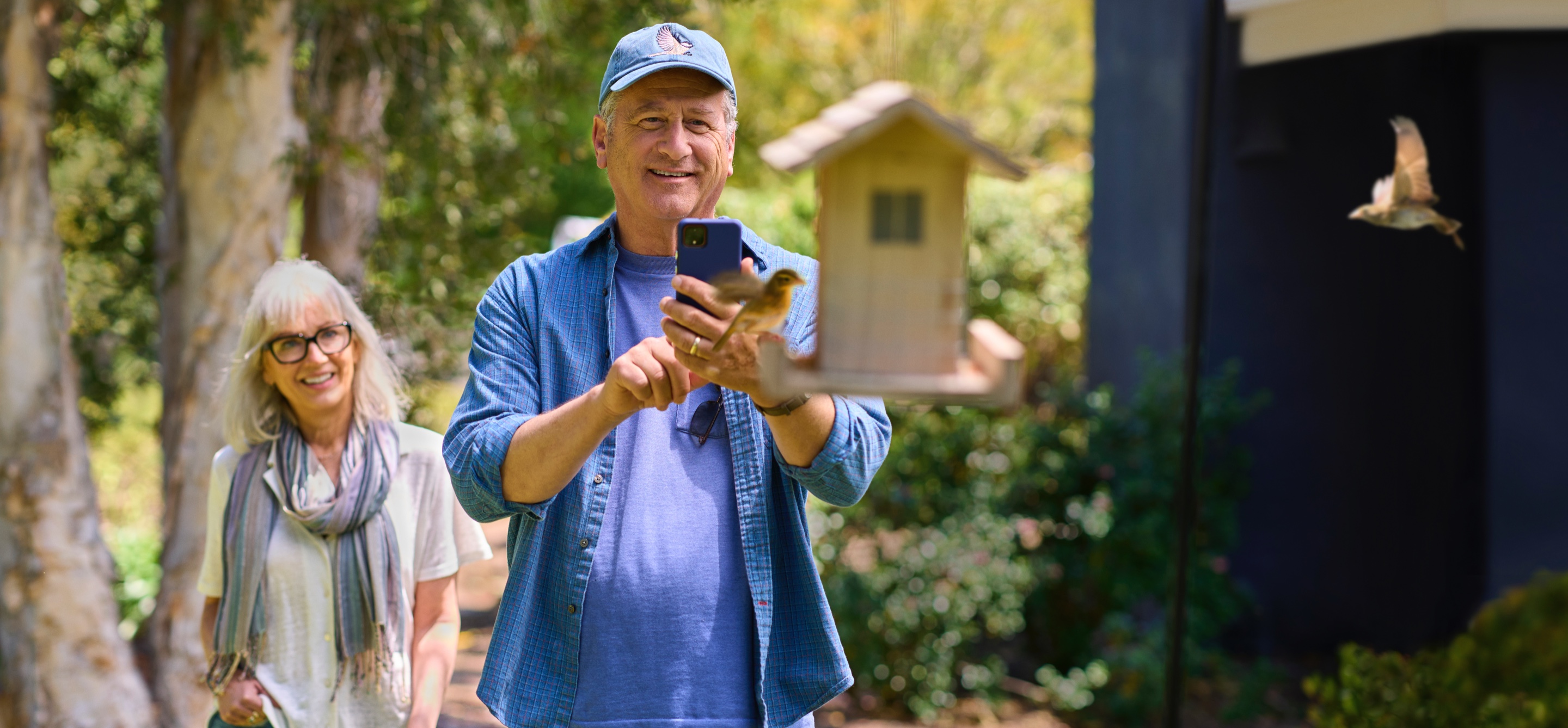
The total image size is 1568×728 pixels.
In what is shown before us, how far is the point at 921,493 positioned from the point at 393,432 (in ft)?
11.0

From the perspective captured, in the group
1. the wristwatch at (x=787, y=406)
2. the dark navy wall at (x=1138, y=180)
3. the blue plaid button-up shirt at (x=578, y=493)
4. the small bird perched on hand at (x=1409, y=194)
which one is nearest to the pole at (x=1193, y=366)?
the small bird perched on hand at (x=1409, y=194)

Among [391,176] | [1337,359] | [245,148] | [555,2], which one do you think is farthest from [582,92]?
[1337,359]

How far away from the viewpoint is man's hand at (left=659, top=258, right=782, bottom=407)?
1.51m

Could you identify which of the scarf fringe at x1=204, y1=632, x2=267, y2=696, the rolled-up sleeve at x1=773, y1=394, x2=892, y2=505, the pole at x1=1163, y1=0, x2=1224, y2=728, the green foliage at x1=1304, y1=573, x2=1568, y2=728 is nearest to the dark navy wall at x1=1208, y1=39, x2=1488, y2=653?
the green foliage at x1=1304, y1=573, x2=1568, y2=728

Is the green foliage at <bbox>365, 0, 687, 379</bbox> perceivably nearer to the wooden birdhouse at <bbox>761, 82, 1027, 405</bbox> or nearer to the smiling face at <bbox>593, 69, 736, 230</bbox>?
the smiling face at <bbox>593, 69, 736, 230</bbox>

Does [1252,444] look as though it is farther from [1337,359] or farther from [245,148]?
[245,148]

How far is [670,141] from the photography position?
184 cm

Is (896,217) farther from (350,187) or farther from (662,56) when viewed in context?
(350,187)

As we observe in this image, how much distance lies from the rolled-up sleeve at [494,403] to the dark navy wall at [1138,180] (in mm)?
4813

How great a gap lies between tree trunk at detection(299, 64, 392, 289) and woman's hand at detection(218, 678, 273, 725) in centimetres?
298

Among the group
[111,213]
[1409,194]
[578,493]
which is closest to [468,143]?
[111,213]

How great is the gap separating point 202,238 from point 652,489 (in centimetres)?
350

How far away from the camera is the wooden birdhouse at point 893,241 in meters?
1.47

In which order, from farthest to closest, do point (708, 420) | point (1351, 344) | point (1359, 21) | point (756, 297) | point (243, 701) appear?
point (1351, 344) → point (1359, 21) → point (243, 701) → point (708, 420) → point (756, 297)
